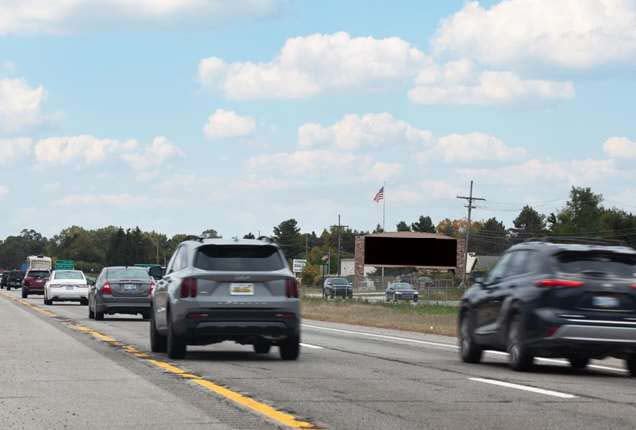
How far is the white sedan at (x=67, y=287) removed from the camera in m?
49.2

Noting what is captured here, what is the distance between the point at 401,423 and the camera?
10430 millimetres

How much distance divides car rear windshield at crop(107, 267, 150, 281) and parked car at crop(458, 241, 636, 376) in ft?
63.6

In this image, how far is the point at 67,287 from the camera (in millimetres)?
49281

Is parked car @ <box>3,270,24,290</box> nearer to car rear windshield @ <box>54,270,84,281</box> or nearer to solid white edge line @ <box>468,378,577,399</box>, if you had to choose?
car rear windshield @ <box>54,270,84,281</box>

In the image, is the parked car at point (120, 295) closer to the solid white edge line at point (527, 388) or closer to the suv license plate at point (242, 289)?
the suv license plate at point (242, 289)

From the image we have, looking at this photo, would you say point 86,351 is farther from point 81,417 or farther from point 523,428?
point 523,428

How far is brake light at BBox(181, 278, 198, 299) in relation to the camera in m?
18.0

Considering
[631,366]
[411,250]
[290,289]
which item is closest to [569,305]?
[631,366]

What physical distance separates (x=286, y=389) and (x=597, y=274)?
4.58m

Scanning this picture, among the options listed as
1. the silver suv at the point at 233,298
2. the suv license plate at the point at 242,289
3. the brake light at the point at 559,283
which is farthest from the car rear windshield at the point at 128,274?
the brake light at the point at 559,283

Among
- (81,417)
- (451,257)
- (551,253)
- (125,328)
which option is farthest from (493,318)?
(451,257)

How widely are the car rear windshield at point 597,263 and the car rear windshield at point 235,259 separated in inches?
164

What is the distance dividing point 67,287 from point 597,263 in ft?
117

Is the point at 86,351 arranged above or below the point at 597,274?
below
